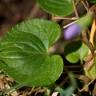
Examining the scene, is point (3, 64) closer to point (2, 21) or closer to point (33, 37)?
point (33, 37)

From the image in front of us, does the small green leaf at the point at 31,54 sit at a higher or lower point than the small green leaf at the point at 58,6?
lower

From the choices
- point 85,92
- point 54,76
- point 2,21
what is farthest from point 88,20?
point 2,21

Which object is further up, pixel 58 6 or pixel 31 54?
pixel 58 6

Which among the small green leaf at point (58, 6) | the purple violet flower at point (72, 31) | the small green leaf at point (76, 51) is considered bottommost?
the small green leaf at point (76, 51)

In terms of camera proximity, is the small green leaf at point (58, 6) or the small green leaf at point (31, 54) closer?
the small green leaf at point (31, 54)

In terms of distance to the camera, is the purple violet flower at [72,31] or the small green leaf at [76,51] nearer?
the purple violet flower at [72,31]

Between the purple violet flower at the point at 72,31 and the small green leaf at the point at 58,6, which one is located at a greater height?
the small green leaf at the point at 58,6
